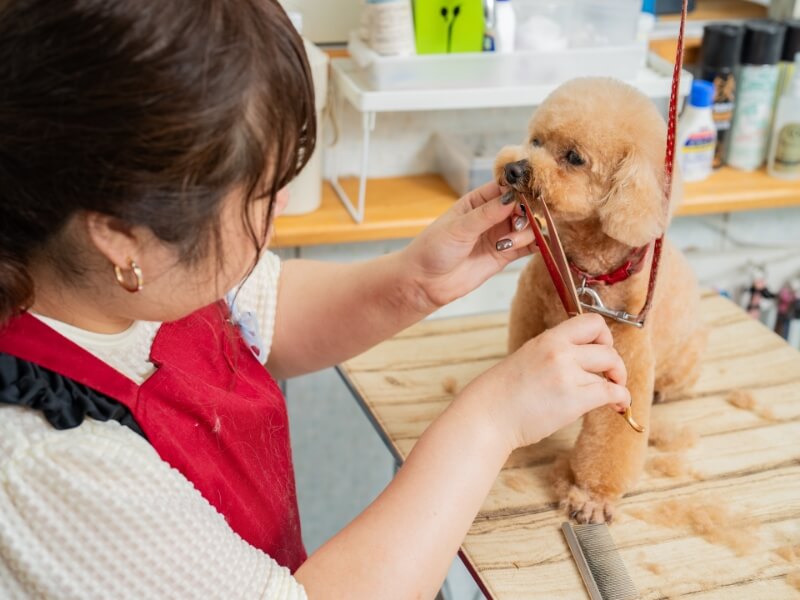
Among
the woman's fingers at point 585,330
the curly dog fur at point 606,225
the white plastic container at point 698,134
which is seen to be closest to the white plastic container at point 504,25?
the white plastic container at point 698,134

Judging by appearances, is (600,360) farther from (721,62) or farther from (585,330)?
(721,62)

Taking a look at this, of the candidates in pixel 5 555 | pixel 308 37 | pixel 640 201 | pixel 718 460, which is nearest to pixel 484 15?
pixel 308 37

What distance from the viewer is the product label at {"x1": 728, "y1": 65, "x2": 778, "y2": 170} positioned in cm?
140

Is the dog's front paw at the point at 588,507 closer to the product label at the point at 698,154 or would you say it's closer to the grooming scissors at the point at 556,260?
the grooming scissors at the point at 556,260

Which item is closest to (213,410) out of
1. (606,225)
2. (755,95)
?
(606,225)

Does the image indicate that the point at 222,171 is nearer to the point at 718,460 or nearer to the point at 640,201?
the point at 640,201

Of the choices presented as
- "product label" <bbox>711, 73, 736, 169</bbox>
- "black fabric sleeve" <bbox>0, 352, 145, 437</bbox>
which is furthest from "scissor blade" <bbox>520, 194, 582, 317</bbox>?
"product label" <bbox>711, 73, 736, 169</bbox>

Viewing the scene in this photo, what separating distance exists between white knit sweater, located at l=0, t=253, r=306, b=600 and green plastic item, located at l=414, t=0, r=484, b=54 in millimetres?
731

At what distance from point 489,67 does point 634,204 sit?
1.74ft

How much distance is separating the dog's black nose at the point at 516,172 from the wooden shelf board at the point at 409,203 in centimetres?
51

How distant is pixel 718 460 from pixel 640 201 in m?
0.31

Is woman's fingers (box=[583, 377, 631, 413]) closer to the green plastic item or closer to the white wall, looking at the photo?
the green plastic item

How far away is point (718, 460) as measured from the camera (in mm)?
901

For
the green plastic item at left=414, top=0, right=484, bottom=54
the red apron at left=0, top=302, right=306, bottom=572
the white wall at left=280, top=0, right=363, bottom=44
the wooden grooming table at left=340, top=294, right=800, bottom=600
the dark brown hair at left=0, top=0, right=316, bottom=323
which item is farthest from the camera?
the white wall at left=280, top=0, right=363, bottom=44
